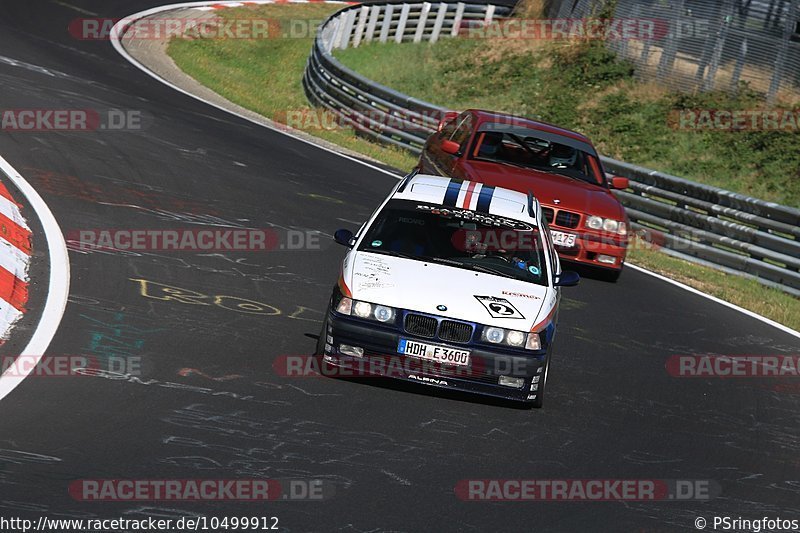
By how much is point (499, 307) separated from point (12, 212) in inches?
216

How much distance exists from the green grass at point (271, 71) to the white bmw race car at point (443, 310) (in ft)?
38.2

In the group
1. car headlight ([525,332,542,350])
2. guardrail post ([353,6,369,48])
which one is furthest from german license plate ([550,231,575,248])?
guardrail post ([353,6,369,48])

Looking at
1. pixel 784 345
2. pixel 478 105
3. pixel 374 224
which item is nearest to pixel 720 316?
pixel 784 345

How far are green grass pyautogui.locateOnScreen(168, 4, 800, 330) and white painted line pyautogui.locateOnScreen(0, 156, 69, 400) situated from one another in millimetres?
8117

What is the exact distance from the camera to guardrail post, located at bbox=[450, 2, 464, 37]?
36.3m

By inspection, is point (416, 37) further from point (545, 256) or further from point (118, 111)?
point (545, 256)

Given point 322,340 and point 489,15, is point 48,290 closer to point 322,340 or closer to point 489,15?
point 322,340

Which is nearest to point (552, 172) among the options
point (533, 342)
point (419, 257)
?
point (419, 257)

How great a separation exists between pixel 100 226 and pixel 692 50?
17.5 meters

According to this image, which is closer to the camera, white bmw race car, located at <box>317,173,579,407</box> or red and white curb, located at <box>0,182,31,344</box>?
white bmw race car, located at <box>317,173,579,407</box>

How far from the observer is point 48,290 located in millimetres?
9859

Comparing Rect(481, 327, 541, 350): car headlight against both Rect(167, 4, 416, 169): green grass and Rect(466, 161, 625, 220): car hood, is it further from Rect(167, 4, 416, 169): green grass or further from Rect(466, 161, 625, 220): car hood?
Rect(167, 4, 416, 169): green grass

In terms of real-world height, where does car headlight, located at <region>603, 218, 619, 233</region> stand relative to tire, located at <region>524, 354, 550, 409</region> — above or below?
below

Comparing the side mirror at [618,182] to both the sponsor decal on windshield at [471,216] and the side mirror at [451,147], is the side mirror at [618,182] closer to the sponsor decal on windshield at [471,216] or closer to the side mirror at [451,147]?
the side mirror at [451,147]
